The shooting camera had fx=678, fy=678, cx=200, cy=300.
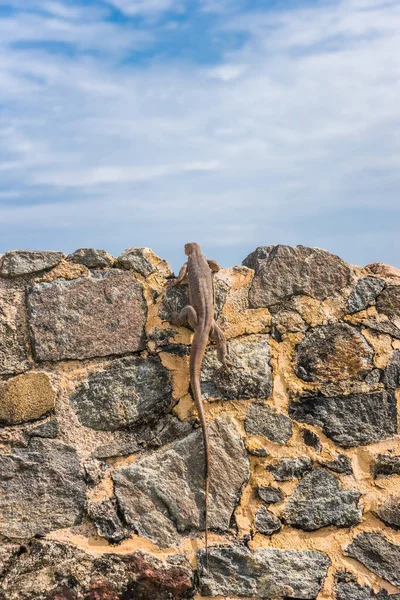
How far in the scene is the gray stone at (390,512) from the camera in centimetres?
371

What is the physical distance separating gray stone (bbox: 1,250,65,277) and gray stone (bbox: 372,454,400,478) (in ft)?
6.77

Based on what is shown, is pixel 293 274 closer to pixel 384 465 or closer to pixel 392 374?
pixel 392 374

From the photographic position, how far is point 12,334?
11.3ft

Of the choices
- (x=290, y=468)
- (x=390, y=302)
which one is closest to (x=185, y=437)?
(x=290, y=468)

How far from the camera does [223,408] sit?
365cm

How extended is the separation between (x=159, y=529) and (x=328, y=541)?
3.03 ft

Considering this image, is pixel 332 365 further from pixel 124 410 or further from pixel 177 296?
pixel 124 410

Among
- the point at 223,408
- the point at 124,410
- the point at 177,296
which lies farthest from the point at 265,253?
the point at 124,410

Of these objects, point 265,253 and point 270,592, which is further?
point 265,253

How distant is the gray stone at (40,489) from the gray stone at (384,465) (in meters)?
1.61

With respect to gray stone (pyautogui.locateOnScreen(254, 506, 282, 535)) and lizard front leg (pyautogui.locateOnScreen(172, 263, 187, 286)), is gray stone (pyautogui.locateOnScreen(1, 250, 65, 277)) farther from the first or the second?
gray stone (pyautogui.locateOnScreen(254, 506, 282, 535))

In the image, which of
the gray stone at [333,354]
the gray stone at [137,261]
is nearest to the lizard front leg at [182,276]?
the gray stone at [137,261]

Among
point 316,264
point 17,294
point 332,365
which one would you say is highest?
point 316,264

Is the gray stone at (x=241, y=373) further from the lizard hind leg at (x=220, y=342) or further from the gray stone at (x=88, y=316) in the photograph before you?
the gray stone at (x=88, y=316)
